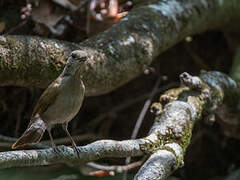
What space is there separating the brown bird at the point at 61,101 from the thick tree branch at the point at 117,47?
1.12 feet

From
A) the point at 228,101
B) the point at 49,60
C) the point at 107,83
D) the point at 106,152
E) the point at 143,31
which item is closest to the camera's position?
the point at 106,152

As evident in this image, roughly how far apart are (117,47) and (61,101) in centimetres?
94

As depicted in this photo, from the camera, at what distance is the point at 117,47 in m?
3.23

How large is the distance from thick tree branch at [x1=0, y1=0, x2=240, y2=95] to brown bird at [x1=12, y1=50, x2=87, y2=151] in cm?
34

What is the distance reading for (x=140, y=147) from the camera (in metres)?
2.46

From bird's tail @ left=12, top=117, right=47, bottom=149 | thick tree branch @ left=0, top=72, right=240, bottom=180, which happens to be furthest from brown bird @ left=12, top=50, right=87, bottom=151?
thick tree branch @ left=0, top=72, right=240, bottom=180

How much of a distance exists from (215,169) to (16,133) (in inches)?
94.9

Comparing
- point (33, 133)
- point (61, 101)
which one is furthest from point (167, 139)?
point (33, 133)

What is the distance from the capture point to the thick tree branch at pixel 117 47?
2727mm

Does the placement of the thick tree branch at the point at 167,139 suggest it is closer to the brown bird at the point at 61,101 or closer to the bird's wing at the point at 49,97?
the brown bird at the point at 61,101

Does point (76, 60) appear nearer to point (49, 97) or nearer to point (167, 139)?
point (49, 97)

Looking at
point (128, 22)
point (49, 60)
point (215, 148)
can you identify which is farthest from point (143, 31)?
point (215, 148)

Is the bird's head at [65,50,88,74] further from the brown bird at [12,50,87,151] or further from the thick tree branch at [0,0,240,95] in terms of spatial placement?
the thick tree branch at [0,0,240,95]

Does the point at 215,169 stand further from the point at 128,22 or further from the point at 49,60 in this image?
the point at 49,60
